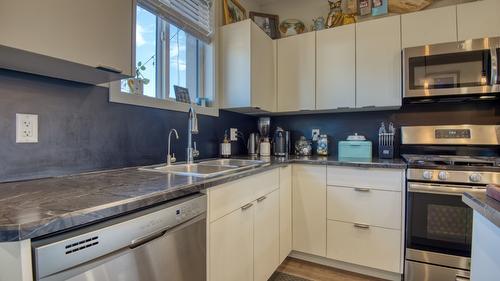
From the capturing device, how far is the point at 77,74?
3.72 ft

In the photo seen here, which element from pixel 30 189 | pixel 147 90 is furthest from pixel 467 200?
pixel 147 90

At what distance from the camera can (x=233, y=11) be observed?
2447 mm

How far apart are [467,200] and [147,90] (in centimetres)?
178

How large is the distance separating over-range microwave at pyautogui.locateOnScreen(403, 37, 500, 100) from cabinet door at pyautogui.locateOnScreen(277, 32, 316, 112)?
776 millimetres

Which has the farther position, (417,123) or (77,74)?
(417,123)

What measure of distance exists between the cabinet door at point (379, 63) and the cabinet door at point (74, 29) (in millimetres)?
1861

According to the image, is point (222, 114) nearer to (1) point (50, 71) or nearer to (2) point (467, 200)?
(1) point (50, 71)

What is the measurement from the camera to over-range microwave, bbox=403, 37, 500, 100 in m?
1.81

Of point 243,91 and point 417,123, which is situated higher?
point 243,91

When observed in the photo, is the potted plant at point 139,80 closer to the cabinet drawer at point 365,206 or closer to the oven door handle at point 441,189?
the cabinet drawer at point 365,206

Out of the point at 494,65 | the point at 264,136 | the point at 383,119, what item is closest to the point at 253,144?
the point at 264,136

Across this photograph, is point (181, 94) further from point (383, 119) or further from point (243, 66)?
point (383, 119)

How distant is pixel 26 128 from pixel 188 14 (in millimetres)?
1327

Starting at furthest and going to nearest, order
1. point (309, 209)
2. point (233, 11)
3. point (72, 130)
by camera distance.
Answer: point (233, 11)
point (309, 209)
point (72, 130)
